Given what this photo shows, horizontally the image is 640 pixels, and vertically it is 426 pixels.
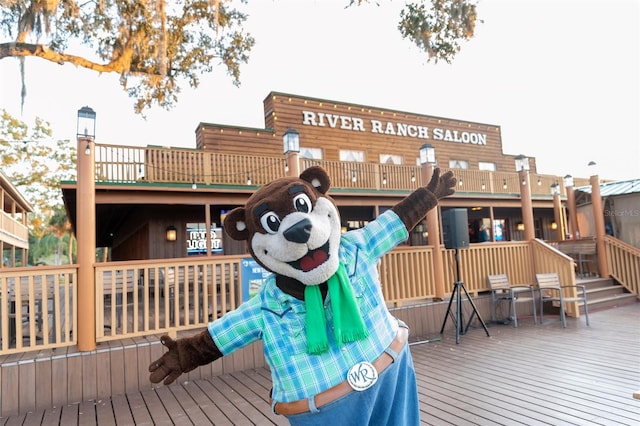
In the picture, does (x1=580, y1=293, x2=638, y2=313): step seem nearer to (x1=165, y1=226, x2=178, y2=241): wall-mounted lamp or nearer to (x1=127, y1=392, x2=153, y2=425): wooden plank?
(x1=127, y1=392, x2=153, y2=425): wooden plank

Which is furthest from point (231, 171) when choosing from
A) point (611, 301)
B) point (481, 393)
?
point (611, 301)

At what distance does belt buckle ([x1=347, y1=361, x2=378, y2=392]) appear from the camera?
4.65ft

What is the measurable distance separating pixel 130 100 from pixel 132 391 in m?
8.63

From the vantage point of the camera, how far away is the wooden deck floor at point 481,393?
2930 millimetres

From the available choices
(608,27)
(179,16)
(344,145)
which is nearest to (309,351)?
(179,16)

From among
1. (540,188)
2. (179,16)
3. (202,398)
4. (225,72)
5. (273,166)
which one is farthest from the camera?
(540,188)

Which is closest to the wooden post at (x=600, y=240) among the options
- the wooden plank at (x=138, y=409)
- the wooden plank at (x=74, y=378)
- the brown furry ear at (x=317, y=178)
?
the brown furry ear at (x=317, y=178)

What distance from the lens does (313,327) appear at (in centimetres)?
144

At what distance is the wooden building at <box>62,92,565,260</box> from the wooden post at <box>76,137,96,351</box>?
105 inches

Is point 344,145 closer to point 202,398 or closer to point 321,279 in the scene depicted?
point 202,398

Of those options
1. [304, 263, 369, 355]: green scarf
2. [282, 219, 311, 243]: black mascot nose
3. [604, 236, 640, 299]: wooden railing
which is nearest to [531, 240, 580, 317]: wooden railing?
[604, 236, 640, 299]: wooden railing

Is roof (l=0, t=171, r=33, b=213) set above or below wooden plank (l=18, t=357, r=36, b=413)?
above

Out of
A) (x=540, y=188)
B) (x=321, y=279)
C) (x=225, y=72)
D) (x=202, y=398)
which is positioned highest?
(x=225, y=72)

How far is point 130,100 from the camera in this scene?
1002cm
